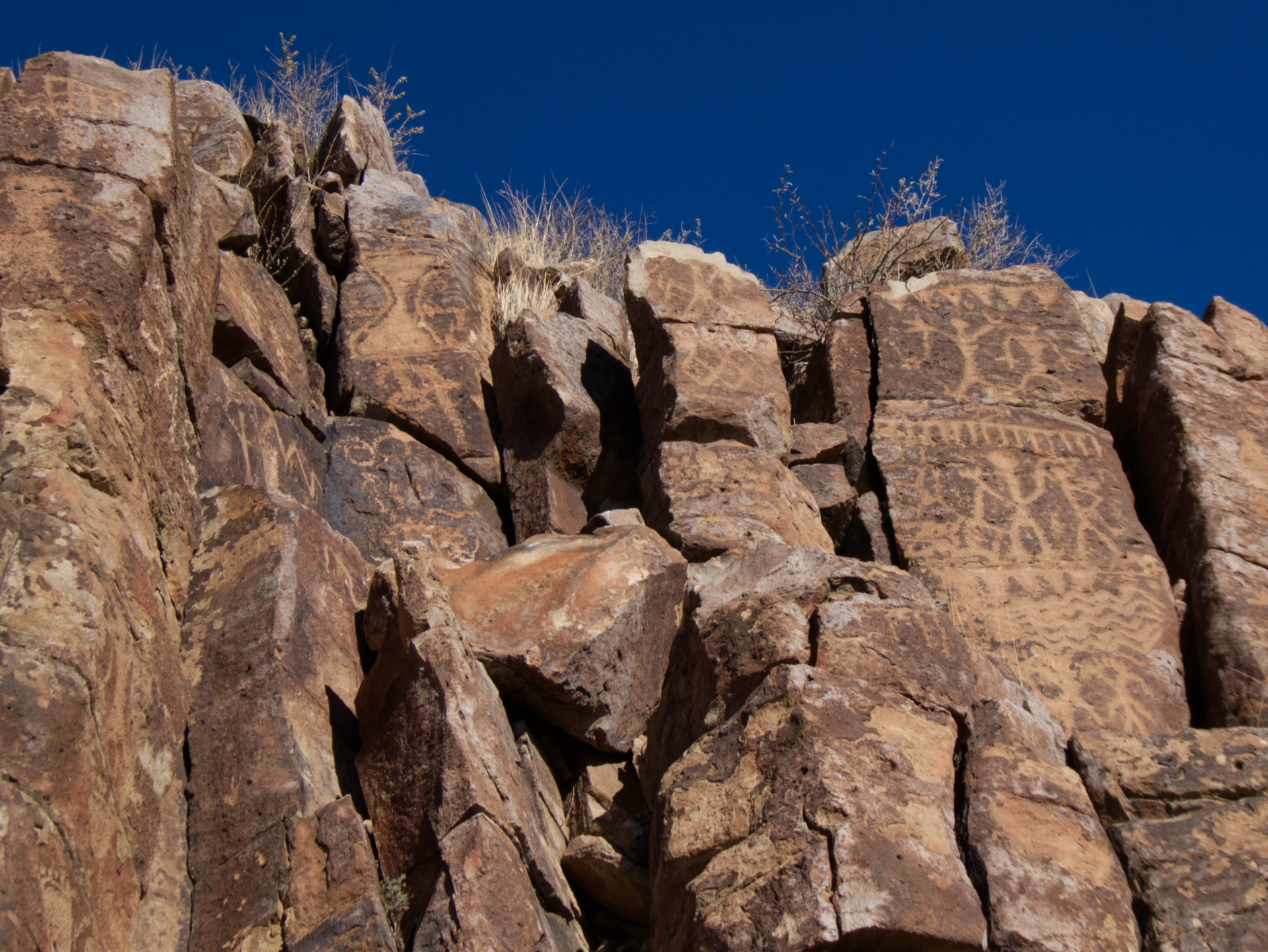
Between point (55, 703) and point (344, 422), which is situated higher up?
point (344, 422)

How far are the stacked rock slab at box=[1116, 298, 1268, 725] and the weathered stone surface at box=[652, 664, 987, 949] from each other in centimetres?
174

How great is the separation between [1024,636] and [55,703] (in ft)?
10.5

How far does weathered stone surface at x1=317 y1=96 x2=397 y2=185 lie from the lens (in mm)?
6965

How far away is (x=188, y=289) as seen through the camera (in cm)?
420

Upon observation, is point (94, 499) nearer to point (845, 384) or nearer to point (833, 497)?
point (833, 497)

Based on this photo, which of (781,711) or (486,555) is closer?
(781,711)

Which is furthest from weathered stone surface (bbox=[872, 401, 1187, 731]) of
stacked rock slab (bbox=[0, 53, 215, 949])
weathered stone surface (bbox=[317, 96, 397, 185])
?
weathered stone surface (bbox=[317, 96, 397, 185])

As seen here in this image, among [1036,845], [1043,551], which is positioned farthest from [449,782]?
[1043,551]

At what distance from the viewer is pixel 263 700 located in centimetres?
320

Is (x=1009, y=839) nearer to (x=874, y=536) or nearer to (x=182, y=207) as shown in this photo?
(x=874, y=536)

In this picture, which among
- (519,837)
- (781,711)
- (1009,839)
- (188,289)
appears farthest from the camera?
(188,289)

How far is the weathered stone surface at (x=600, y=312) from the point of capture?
6.19 meters

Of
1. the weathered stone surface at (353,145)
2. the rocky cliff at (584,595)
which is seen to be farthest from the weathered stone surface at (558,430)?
the weathered stone surface at (353,145)

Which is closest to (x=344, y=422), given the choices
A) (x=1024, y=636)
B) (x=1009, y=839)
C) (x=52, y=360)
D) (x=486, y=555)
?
(x=486, y=555)
